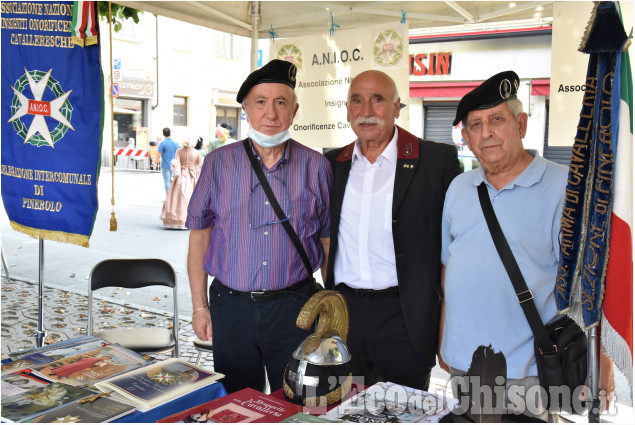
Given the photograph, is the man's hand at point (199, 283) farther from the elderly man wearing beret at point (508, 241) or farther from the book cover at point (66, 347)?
the elderly man wearing beret at point (508, 241)

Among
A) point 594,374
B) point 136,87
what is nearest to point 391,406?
point 594,374

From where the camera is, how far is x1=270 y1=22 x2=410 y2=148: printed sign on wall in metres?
4.46

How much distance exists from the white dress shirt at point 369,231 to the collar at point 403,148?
0.19 ft

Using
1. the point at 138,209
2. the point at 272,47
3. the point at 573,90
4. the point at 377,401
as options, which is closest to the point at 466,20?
the point at 573,90

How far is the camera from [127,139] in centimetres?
2700

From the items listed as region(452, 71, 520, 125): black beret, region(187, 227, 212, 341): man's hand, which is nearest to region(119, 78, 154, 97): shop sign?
region(187, 227, 212, 341): man's hand

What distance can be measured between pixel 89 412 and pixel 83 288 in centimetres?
570

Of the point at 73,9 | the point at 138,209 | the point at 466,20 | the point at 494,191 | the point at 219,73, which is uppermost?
the point at 219,73

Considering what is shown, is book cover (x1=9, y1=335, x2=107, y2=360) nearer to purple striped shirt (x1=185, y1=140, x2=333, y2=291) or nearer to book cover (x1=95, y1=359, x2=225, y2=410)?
book cover (x1=95, y1=359, x2=225, y2=410)

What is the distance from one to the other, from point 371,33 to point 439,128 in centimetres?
1093

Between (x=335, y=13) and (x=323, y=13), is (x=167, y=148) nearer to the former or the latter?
(x=323, y=13)

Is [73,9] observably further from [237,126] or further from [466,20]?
[237,126]

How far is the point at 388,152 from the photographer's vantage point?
8.86 ft

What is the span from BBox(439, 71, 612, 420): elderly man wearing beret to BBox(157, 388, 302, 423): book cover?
80cm
